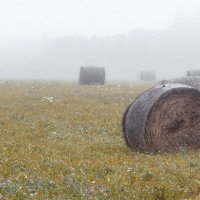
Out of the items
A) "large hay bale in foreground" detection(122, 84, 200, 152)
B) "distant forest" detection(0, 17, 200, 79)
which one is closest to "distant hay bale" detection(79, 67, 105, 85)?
"large hay bale in foreground" detection(122, 84, 200, 152)

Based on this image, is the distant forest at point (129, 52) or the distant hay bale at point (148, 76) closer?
the distant hay bale at point (148, 76)

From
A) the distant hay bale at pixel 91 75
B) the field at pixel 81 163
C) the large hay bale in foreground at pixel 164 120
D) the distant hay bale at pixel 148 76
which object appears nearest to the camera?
the field at pixel 81 163

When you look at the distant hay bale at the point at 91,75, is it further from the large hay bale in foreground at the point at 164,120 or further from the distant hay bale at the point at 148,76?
the distant hay bale at the point at 148,76

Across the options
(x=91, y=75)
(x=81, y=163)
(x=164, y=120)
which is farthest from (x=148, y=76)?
(x=81, y=163)

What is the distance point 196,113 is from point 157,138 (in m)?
1.64

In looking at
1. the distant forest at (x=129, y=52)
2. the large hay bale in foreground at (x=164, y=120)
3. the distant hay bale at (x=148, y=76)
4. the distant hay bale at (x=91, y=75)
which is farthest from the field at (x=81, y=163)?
Answer: the distant forest at (x=129, y=52)

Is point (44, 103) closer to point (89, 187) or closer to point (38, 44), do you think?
point (89, 187)

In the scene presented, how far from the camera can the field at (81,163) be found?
11594 mm

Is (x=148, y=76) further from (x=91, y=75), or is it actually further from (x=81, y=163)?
(x=81, y=163)

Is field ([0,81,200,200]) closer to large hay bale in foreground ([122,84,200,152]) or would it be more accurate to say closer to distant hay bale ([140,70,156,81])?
large hay bale in foreground ([122,84,200,152])

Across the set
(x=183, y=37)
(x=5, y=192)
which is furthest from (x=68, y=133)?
(x=183, y=37)

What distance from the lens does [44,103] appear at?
2522 cm

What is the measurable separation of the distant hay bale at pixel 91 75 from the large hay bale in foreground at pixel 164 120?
27230 mm

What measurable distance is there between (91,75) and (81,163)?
30189mm
